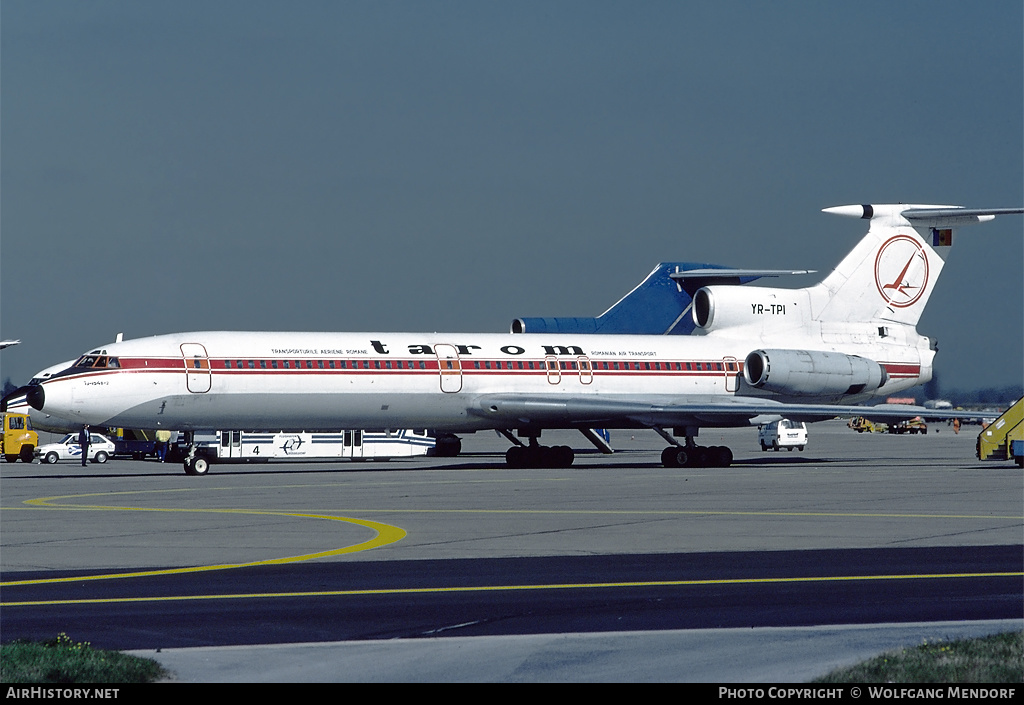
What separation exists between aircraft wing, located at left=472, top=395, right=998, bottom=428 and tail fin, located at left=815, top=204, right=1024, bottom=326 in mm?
6575

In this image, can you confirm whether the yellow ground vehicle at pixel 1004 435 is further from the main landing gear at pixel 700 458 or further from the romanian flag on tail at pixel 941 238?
the romanian flag on tail at pixel 941 238

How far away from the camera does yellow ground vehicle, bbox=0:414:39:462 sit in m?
53.8

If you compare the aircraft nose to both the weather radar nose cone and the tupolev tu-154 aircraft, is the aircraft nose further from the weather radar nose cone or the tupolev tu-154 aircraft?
the weather radar nose cone

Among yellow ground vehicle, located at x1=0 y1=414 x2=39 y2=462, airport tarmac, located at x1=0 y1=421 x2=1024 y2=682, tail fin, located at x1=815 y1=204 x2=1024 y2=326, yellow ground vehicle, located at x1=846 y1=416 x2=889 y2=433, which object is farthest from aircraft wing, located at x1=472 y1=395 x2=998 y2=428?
yellow ground vehicle, located at x1=846 y1=416 x2=889 y2=433

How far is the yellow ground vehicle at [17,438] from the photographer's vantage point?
5378 centimetres

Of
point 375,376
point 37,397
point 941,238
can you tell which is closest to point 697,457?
point 375,376

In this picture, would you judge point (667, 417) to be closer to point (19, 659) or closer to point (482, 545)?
point (482, 545)

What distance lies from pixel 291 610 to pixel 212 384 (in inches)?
1001

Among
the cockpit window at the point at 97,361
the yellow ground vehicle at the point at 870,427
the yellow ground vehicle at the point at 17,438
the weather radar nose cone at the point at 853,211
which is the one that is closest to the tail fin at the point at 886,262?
the weather radar nose cone at the point at 853,211

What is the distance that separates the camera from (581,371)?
4153 centimetres

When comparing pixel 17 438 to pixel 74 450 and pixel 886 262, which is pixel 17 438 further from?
pixel 886 262

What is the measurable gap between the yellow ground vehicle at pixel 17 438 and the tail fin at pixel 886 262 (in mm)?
32964
